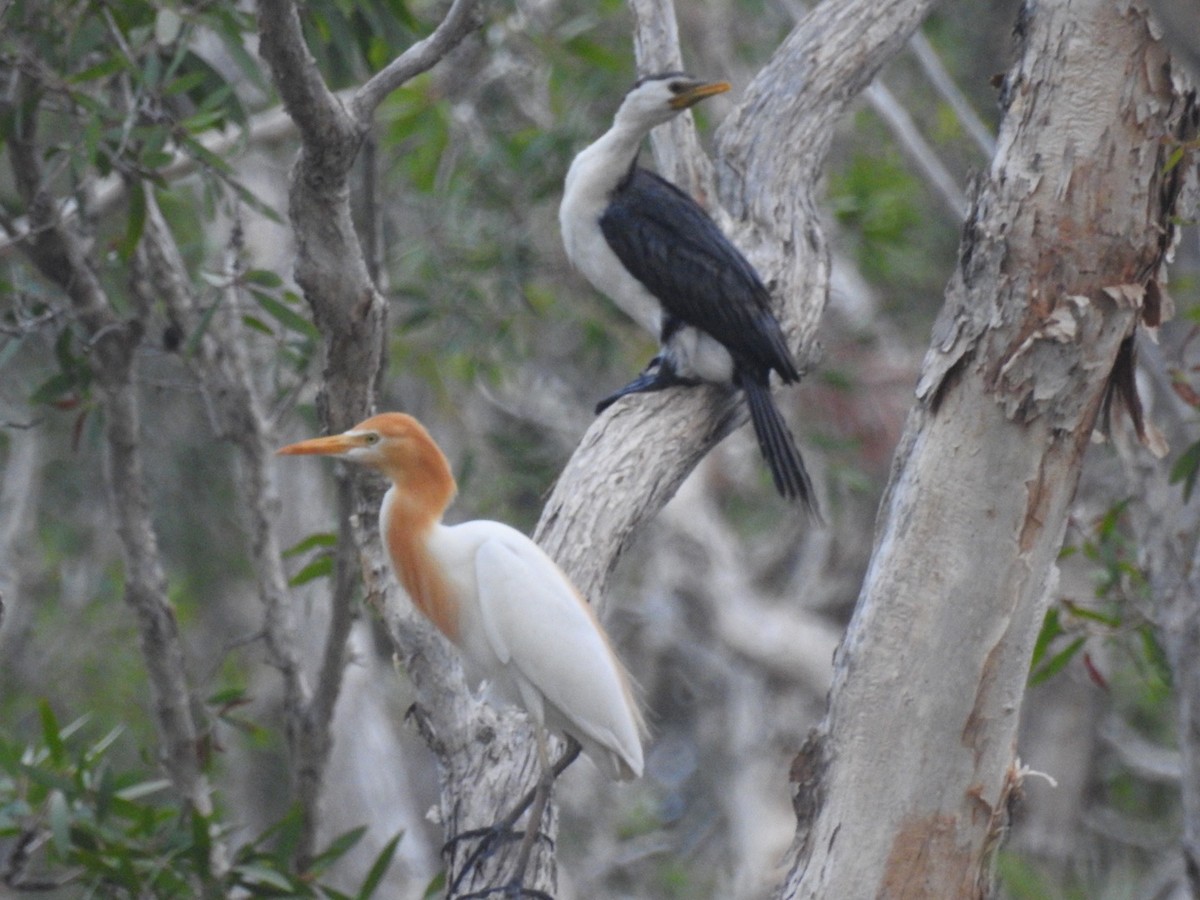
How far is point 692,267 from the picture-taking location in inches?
167

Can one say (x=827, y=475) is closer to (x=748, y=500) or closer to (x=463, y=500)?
(x=748, y=500)

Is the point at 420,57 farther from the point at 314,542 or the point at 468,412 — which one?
the point at 468,412

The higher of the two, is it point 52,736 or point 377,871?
point 52,736

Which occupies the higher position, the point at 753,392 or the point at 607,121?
the point at 607,121

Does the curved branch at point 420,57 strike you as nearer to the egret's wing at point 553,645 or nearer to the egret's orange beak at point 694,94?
the egret's wing at point 553,645

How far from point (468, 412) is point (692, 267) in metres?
4.88

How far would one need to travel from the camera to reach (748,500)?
28.6 feet

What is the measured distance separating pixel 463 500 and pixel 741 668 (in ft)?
6.51

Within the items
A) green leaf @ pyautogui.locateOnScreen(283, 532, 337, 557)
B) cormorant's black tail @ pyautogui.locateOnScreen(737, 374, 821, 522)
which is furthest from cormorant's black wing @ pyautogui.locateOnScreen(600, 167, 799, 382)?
green leaf @ pyautogui.locateOnScreen(283, 532, 337, 557)

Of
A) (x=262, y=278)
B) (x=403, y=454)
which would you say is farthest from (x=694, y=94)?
(x=403, y=454)

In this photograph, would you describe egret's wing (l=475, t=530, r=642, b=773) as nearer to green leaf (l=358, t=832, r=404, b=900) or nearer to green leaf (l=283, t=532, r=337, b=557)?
green leaf (l=358, t=832, r=404, b=900)

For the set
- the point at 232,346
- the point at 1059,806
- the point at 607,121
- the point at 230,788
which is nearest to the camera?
the point at 232,346

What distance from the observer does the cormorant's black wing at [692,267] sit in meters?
4.08

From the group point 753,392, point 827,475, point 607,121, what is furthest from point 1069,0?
point 827,475
